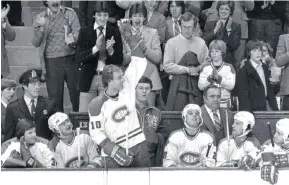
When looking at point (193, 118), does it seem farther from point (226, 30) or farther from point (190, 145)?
point (226, 30)

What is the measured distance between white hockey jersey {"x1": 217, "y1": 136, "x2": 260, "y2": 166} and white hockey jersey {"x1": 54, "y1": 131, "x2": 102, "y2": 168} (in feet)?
3.38

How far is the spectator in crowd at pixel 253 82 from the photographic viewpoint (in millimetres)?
13703

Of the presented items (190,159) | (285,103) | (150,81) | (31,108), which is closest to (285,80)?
(285,103)

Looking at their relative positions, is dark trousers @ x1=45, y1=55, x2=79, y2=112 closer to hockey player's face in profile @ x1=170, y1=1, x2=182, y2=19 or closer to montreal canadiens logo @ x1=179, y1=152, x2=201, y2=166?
hockey player's face in profile @ x1=170, y1=1, x2=182, y2=19

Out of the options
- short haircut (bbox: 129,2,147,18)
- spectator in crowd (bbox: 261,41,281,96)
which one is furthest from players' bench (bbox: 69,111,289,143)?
short haircut (bbox: 129,2,147,18)

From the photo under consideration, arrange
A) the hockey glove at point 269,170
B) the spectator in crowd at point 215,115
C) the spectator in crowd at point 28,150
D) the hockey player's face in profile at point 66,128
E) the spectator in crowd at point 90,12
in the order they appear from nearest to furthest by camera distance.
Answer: the hockey glove at point 269,170 < the spectator in crowd at point 28,150 < the hockey player's face in profile at point 66,128 < the spectator in crowd at point 215,115 < the spectator in crowd at point 90,12

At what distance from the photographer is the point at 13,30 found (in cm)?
1446

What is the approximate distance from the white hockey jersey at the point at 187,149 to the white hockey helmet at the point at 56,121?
0.91 m

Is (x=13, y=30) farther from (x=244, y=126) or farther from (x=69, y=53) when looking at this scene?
(x=244, y=126)

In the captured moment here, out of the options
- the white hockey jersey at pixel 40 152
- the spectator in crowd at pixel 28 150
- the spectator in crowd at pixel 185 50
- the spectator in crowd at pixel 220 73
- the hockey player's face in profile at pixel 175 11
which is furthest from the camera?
the hockey player's face in profile at pixel 175 11

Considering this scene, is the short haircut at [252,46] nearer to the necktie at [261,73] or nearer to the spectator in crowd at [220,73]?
the necktie at [261,73]

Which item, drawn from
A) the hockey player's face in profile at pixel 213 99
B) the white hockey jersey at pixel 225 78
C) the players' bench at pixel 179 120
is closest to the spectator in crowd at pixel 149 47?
the players' bench at pixel 179 120
